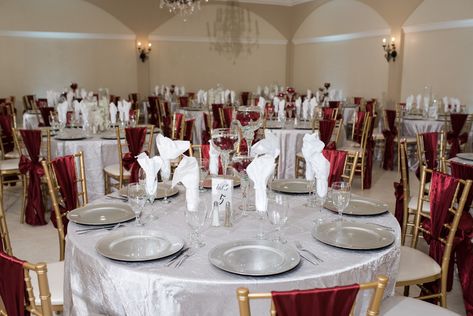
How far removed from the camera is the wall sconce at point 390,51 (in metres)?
9.77

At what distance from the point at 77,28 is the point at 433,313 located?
11054 mm

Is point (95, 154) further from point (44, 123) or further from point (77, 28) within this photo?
point (77, 28)

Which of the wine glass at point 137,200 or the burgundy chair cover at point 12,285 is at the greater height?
the wine glass at point 137,200

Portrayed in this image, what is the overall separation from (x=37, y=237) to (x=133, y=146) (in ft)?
4.06

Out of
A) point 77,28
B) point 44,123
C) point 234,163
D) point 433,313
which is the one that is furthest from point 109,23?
point 433,313

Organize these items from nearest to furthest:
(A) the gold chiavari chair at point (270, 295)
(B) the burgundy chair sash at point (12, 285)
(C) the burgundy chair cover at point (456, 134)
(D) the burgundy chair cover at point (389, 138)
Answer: (A) the gold chiavari chair at point (270, 295) < (B) the burgundy chair sash at point (12, 285) < (C) the burgundy chair cover at point (456, 134) < (D) the burgundy chair cover at point (389, 138)

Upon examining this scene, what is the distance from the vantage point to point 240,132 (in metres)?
2.93

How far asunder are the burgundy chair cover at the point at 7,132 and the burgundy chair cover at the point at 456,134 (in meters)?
5.82

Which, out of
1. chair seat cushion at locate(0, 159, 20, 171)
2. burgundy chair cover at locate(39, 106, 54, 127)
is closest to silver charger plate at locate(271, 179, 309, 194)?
chair seat cushion at locate(0, 159, 20, 171)

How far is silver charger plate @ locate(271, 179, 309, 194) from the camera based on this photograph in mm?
2826

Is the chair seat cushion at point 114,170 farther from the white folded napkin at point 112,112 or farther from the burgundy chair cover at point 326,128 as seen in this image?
the burgundy chair cover at point 326,128

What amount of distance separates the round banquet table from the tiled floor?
1561 millimetres

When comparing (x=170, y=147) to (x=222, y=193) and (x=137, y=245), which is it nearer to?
(x=222, y=193)

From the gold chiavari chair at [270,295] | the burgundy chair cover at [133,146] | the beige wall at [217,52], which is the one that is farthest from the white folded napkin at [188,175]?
the beige wall at [217,52]
